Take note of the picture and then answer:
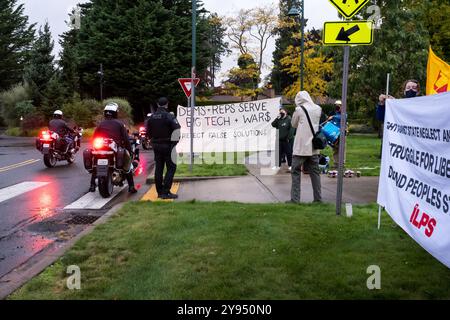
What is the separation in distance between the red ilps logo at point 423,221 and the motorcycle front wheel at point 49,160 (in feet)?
40.3

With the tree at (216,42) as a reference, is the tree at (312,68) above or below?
below

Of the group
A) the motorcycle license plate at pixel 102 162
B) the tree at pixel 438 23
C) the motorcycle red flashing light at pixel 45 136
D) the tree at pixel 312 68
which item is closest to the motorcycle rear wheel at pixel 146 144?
the motorcycle red flashing light at pixel 45 136

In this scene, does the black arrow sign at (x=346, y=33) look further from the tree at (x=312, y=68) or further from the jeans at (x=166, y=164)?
the tree at (x=312, y=68)

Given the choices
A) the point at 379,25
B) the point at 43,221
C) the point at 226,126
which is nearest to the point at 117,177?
the point at 43,221

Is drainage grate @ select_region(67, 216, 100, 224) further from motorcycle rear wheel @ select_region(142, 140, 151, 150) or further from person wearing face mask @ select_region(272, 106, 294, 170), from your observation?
motorcycle rear wheel @ select_region(142, 140, 151, 150)

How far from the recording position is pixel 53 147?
15.2m

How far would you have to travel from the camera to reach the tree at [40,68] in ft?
122

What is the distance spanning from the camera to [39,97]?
3703 cm

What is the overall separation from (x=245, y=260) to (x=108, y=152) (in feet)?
17.9

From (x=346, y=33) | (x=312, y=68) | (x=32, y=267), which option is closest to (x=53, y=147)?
(x=32, y=267)

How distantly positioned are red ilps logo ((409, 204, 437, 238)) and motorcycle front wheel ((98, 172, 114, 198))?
21.0 ft

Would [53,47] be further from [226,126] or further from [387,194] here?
[387,194]

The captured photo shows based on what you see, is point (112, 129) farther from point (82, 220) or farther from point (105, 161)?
point (82, 220)

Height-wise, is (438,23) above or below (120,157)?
above
